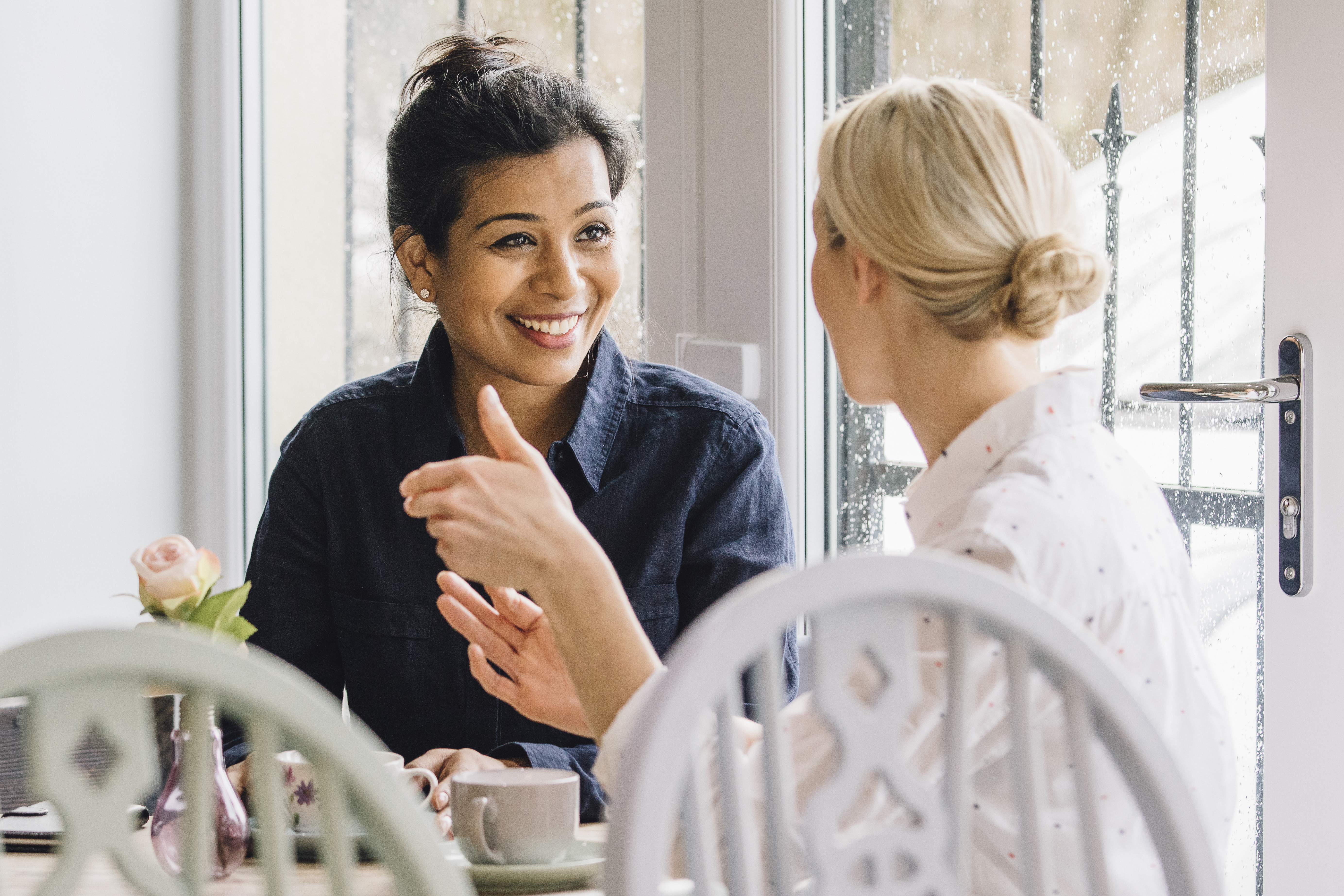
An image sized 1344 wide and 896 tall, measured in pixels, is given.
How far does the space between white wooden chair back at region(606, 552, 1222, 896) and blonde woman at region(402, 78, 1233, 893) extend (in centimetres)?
12

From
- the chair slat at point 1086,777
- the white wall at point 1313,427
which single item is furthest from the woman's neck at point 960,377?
the white wall at point 1313,427

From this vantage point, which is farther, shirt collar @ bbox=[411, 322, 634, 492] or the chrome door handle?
shirt collar @ bbox=[411, 322, 634, 492]

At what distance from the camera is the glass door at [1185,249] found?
4.41 ft

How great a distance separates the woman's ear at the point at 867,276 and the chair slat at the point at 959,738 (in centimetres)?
45

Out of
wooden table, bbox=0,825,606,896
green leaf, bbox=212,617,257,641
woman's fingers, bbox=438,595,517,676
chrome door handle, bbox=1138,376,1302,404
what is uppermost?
chrome door handle, bbox=1138,376,1302,404

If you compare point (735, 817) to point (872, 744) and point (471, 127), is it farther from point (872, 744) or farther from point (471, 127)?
point (471, 127)

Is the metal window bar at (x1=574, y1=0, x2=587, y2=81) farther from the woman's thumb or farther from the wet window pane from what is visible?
the woman's thumb

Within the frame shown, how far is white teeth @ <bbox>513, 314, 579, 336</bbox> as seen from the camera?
4.94 feet

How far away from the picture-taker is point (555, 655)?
108 centimetres

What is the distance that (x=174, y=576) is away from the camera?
3.07ft

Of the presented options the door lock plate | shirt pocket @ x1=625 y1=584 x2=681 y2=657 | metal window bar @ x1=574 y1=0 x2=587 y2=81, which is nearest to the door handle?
the door lock plate

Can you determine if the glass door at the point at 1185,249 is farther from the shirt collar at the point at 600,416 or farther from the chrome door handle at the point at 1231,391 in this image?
the shirt collar at the point at 600,416

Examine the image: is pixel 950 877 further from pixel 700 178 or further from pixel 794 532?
pixel 700 178

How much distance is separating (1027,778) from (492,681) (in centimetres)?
62
